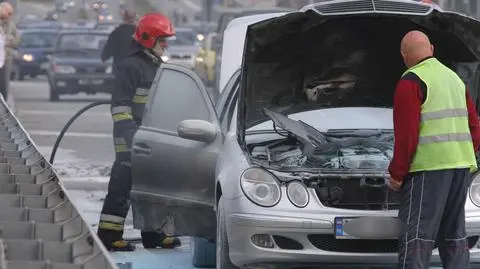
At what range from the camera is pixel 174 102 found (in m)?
9.95

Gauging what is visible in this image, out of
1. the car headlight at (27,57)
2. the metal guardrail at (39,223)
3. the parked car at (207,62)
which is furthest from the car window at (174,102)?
the car headlight at (27,57)

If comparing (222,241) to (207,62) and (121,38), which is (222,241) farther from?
(207,62)

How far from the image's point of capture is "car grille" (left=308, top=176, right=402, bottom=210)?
26.6 ft

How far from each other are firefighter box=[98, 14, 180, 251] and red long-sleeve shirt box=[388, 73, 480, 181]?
3.44 m

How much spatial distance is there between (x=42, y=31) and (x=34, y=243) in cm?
4358

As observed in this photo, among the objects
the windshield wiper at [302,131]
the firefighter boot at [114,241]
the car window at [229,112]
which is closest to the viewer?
the windshield wiper at [302,131]

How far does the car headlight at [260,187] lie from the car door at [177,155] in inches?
36.6

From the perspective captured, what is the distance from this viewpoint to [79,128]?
76.6 ft

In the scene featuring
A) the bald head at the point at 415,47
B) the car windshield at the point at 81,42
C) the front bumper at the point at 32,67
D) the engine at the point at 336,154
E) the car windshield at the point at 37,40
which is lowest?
the front bumper at the point at 32,67

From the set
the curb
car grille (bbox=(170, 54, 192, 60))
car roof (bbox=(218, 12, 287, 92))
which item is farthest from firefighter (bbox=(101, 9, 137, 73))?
car grille (bbox=(170, 54, 192, 60))

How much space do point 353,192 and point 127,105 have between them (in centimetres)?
320

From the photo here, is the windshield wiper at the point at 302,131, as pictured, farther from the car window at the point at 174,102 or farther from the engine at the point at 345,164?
the car window at the point at 174,102

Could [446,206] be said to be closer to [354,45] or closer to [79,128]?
[354,45]

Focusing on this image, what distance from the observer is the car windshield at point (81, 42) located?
33.4 m
